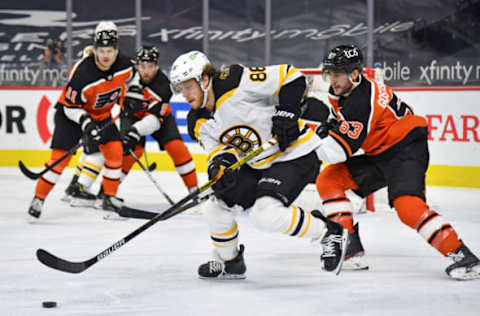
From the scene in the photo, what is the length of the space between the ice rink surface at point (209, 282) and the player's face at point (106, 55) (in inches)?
37.5

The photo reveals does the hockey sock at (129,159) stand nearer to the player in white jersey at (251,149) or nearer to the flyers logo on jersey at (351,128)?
the player in white jersey at (251,149)

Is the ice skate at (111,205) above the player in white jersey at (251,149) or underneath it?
underneath

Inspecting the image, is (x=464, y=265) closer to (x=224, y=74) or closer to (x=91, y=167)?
(x=224, y=74)

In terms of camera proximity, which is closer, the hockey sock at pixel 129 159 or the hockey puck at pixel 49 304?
the hockey puck at pixel 49 304

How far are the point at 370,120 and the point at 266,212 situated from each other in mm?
557

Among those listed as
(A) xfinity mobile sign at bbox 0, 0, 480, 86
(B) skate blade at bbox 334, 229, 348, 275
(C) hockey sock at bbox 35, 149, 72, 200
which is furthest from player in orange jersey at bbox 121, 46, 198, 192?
(A) xfinity mobile sign at bbox 0, 0, 480, 86

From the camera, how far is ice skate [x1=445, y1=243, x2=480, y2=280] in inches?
122

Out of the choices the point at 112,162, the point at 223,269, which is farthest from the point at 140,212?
the point at 112,162

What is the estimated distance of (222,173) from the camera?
3.07 m

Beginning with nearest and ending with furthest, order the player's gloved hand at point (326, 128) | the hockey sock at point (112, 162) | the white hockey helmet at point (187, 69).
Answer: the white hockey helmet at point (187, 69), the player's gloved hand at point (326, 128), the hockey sock at point (112, 162)

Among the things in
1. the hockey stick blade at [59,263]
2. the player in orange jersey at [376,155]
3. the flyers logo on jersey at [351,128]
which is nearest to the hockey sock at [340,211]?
Answer: the player in orange jersey at [376,155]

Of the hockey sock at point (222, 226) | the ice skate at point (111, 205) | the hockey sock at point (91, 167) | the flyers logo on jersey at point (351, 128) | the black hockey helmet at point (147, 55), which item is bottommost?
the ice skate at point (111, 205)

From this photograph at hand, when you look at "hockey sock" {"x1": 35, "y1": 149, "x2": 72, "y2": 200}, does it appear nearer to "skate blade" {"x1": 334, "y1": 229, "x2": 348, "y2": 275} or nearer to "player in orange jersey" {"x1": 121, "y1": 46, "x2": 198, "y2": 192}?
"player in orange jersey" {"x1": 121, "y1": 46, "x2": 198, "y2": 192}

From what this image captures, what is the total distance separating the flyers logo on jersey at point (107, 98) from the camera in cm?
503
